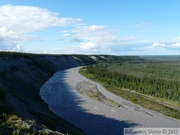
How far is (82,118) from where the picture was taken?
50.0m

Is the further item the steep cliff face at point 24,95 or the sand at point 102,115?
the sand at point 102,115

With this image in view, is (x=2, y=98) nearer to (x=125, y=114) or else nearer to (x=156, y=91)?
(x=125, y=114)

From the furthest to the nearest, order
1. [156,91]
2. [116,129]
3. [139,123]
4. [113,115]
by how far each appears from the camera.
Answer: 1. [156,91]
2. [113,115]
3. [139,123]
4. [116,129]

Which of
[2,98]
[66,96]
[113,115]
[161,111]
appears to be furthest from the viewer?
[66,96]

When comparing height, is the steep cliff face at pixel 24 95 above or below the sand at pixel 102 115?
above

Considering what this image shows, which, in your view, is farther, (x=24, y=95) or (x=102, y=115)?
(x=24, y=95)

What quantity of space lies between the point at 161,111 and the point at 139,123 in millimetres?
14568

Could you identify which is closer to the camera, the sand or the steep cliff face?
the steep cliff face

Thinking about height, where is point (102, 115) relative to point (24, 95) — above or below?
below

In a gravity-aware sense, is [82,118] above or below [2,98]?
below

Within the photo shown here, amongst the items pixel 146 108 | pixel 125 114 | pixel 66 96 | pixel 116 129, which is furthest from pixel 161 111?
pixel 66 96

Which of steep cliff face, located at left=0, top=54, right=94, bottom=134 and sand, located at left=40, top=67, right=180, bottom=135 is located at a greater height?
steep cliff face, located at left=0, top=54, right=94, bottom=134

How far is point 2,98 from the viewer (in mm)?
31031

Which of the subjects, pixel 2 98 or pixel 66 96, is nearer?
pixel 2 98
